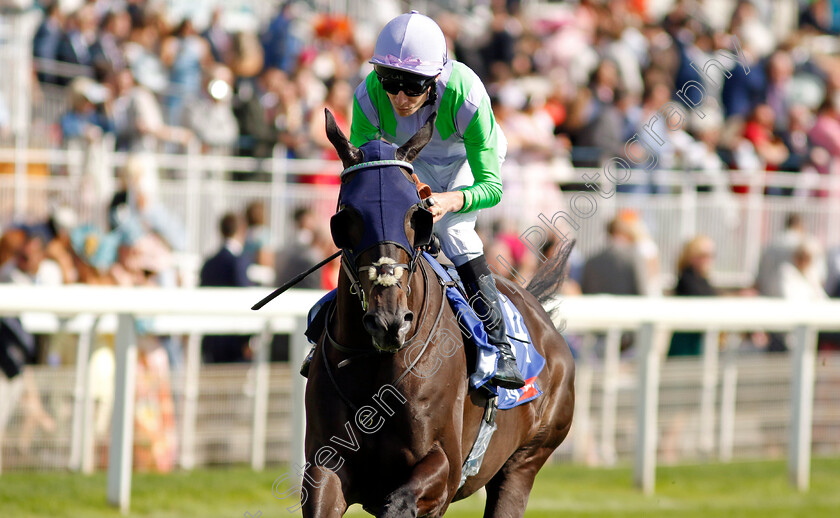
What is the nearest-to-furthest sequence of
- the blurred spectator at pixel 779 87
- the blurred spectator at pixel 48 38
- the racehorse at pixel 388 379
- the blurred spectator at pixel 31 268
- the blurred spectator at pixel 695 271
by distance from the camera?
the racehorse at pixel 388 379 → the blurred spectator at pixel 31 268 → the blurred spectator at pixel 695 271 → the blurred spectator at pixel 48 38 → the blurred spectator at pixel 779 87

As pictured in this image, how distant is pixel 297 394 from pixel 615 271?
11.9 ft

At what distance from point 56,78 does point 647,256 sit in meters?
5.69

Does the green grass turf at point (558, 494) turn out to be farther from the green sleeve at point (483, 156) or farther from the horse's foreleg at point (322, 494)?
the green sleeve at point (483, 156)

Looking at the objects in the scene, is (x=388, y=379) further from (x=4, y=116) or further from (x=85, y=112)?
(x=4, y=116)

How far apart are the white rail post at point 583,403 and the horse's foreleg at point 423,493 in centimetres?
417

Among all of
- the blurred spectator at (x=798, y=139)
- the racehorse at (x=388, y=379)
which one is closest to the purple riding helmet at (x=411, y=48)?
the racehorse at (x=388, y=379)

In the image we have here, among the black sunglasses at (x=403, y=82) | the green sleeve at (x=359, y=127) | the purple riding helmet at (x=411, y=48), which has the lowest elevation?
the green sleeve at (x=359, y=127)

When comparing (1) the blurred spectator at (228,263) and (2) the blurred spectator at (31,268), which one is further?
(1) the blurred spectator at (228,263)

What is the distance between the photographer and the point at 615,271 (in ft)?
30.4

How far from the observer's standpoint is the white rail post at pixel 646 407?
7473 mm

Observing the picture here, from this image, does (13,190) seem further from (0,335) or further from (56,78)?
(0,335)

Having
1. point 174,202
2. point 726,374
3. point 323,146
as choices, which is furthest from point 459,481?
point 323,146

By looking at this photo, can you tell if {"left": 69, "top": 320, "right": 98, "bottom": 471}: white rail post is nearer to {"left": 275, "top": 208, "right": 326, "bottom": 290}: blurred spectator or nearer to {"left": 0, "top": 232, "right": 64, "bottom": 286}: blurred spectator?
{"left": 0, "top": 232, "right": 64, "bottom": 286}: blurred spectator

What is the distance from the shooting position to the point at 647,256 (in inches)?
390
